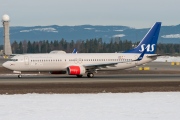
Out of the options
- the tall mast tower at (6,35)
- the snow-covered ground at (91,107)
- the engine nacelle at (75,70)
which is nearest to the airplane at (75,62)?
the engine nacelle at (75,70)

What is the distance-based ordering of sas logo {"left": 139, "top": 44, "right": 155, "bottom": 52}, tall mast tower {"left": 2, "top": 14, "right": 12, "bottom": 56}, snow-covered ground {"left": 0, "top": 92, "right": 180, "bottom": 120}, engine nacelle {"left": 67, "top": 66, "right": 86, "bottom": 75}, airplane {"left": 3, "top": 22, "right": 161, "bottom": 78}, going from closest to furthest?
snow-covered ground {"left": 0, "top": 92, "right": 180, "bottom": 120} → engine nacelle {"left": 67, "top": 66, "right": 86, "bottom": 75} → airplane {"left": 3, "top": 22, "right": 161, "bottom": 78} → sas logo {"left": 139, "top": 44, "right": 155, "bottom": 52} → tall mast tower {"left": 2, "top": 14, "right": 12, "bottom": 56}

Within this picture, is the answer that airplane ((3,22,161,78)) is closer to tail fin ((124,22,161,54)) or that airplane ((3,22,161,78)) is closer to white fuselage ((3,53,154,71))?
white fuselage ((3,53,154,71))

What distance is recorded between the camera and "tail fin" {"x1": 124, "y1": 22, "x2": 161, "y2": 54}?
6269 cm

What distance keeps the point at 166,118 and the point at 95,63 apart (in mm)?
37811

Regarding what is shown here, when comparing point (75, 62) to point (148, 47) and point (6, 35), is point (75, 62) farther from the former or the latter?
point (6, 35)

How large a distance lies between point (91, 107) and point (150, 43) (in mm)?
38293

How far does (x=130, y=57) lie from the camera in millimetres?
60656

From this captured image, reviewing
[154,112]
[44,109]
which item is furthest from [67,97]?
[154,112]

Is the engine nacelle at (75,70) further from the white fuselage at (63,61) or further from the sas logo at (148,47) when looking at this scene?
the sas logo at (148,47)

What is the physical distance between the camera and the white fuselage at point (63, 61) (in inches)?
2265

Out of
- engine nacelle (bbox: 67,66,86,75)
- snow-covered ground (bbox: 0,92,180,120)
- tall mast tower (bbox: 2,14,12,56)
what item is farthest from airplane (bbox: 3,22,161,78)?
tall mast tower (bbox: 2,14,12,56)

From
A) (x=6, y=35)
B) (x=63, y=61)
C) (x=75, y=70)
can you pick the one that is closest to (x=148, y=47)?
(x=75, y=70)

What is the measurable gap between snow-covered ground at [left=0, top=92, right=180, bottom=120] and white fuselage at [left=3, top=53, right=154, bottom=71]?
83.7 feet

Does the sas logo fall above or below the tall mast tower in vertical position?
below
